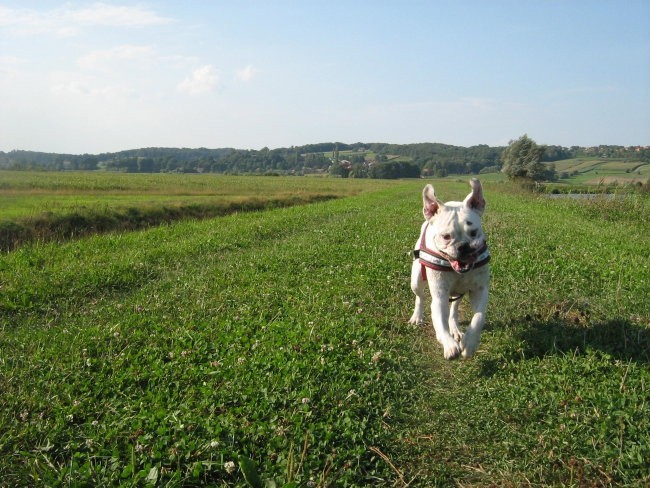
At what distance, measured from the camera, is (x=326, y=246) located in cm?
1235

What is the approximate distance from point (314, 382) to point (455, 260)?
6.12 ft

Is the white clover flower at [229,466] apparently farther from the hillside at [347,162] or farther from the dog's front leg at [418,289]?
the hillside at [347,162]

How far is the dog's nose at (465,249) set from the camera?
16.6ft

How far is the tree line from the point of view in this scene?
50.5 meters

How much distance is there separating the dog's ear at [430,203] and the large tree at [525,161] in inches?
2269

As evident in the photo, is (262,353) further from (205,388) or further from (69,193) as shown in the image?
(69,193)

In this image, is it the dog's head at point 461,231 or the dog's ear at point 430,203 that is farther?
the dog's ear at point 430,203

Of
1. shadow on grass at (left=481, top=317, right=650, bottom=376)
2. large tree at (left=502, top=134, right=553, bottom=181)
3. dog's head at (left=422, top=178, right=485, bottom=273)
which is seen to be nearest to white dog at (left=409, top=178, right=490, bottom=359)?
dog's head at (left=422, top=178, right=485, bottom=273)

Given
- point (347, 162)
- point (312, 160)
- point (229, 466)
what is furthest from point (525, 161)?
point (312, 160)

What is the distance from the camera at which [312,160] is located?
152 meters

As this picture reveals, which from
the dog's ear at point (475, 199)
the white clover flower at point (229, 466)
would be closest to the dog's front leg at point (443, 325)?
the dog's ear at point (475, 199)

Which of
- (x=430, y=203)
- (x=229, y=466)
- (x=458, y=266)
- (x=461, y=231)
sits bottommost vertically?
(x=229, y=466)

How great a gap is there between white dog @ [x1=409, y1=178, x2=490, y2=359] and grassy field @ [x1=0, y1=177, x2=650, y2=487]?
45 cm

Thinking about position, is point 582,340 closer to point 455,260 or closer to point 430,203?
point 455,260
